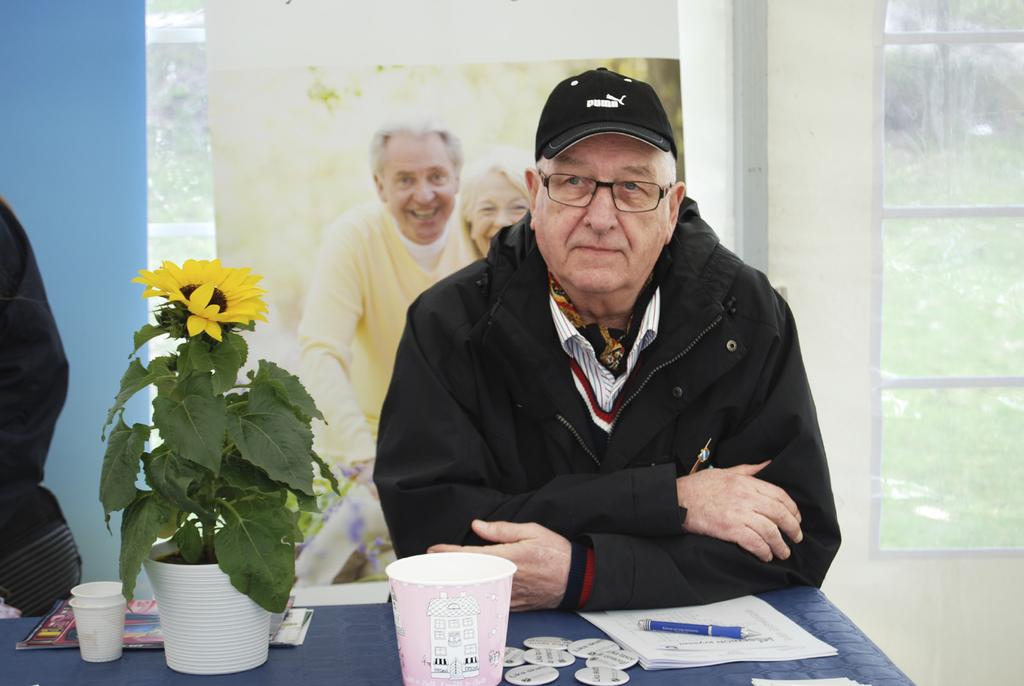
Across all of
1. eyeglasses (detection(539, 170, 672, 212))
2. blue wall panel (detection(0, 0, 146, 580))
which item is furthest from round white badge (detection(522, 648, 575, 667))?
blue wall panel (detection(0, 0, 146, 580))

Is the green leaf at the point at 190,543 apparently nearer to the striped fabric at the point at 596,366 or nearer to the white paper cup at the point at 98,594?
the white paper cup at the point at 98,594

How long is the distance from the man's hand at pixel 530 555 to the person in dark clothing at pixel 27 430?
1.27 metres

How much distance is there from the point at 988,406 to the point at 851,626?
1.76 metres

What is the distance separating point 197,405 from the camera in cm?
121

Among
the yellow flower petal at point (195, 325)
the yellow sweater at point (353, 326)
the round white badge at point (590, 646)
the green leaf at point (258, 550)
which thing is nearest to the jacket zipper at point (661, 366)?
the round white badge at point (590, 646)

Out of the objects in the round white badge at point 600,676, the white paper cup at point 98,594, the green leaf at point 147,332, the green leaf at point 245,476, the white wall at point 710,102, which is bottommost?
the round white badge at point 600,676

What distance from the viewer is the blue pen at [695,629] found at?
1.36 meters

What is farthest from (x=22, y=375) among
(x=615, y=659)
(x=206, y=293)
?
(x=615, y=659)

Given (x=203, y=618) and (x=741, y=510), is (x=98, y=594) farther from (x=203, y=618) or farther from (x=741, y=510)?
(x=741, y=510)

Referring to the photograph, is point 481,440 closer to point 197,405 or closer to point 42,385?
point 197,405

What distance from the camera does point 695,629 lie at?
4.50 ft

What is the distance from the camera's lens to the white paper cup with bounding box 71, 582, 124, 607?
4.26 feet

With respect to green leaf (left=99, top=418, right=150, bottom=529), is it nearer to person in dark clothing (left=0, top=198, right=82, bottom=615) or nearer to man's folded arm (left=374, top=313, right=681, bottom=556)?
man's folded arm (left=374, top=313, right=681, bottom=556)

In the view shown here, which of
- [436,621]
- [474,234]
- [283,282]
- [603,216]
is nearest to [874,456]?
[474,234]
